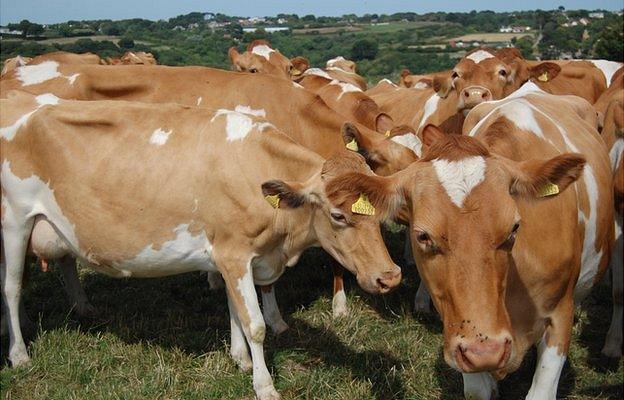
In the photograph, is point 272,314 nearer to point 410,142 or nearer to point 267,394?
point 267,394

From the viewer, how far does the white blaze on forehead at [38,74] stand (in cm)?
696

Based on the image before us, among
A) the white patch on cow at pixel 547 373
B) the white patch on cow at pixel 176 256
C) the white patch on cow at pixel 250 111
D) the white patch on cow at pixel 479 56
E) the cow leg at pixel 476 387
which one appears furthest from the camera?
the white patch on cow at pixel 479 56

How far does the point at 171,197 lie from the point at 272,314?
65.2 inches

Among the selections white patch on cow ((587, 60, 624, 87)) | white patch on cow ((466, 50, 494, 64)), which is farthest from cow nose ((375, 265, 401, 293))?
white patch on cow ((587, 60, 624, 87))

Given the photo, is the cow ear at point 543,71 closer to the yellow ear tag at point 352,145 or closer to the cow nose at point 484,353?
the yellow ear tag at point 352,145

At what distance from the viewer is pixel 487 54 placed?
775 centimetres

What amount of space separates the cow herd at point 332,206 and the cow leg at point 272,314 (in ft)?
0.04

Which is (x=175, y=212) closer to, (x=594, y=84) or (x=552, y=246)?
(x=552, y=246)

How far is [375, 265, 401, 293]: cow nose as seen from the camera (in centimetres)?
424

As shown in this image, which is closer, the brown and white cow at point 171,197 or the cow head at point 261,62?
the brown and white cow at point 171,197

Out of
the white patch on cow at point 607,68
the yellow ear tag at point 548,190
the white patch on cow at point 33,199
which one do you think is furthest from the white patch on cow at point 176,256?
the white patch on cow at point 607,68

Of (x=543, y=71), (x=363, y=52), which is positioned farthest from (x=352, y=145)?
(x=363, y=52)

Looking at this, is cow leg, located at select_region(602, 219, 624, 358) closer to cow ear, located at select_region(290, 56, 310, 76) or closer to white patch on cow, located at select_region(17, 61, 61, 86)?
white patch on cow, located at select_region(17, 61, 61, 86)

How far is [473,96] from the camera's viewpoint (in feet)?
22.2
